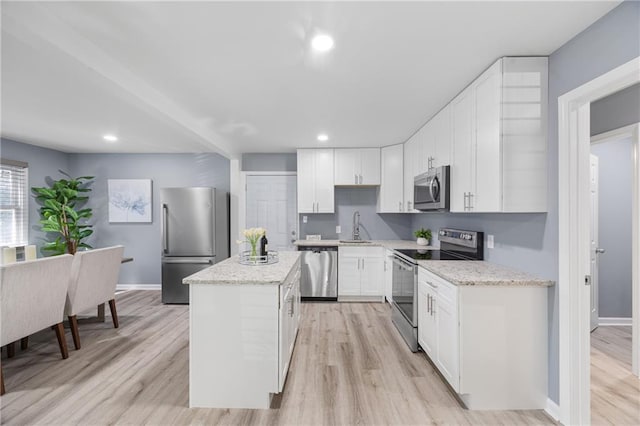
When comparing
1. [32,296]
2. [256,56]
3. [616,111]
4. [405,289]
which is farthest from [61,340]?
[616,111]

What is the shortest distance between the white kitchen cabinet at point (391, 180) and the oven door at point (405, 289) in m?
1.27

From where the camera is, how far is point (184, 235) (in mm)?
4379

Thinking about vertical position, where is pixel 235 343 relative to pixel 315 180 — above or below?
below

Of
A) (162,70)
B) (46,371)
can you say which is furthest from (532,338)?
(46,371)

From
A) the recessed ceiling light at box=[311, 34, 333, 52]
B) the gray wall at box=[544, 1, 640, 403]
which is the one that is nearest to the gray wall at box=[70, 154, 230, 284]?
the recessed ceiling light at box=[311, 34, 333, 52]

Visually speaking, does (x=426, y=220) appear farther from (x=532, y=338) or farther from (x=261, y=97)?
(x=261, y=97)

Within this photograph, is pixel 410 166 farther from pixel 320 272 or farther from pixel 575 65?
pixel 575 65

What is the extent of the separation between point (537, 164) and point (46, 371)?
417 centimetres

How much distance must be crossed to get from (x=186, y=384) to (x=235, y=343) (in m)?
0.71

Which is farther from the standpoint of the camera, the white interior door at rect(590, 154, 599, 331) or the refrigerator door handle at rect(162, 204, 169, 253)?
the refrigerator door handle at rect(162, 204, 169, 253)

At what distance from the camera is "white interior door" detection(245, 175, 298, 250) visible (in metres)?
4.96

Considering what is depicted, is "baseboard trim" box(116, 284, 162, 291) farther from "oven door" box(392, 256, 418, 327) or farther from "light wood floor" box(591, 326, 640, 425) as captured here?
"light wood floor" box(591, 326, 640, 425)

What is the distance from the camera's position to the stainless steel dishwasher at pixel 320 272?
4.36 m

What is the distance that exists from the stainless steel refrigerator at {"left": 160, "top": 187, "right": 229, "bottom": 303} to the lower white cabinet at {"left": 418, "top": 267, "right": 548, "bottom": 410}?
11.8ft
